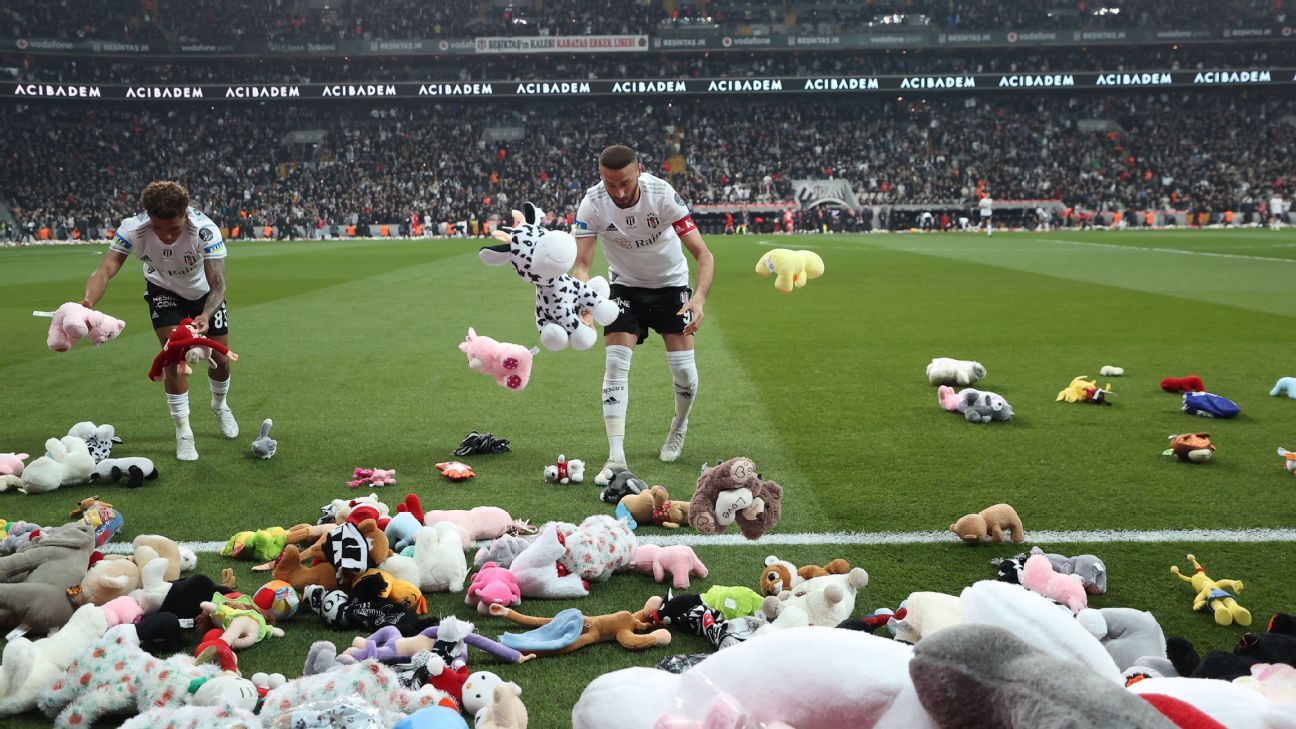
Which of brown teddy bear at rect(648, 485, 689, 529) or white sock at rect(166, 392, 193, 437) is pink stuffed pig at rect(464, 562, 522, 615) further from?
white sock at rect(166, 392, 193, 437)

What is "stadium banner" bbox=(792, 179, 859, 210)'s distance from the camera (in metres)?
46.1

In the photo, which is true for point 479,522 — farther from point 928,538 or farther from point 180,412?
point 180,412

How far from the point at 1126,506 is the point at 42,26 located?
5831 cm

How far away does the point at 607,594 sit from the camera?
3867 mm

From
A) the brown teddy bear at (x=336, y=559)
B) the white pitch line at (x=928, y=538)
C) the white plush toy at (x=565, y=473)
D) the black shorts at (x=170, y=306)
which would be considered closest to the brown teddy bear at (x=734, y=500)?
the white pitch line at (x=928, y=538)

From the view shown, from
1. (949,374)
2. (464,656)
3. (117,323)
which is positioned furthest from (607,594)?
(949,374)

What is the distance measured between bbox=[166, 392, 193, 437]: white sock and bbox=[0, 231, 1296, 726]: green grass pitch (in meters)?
0.22

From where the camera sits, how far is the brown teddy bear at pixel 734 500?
13.0ft

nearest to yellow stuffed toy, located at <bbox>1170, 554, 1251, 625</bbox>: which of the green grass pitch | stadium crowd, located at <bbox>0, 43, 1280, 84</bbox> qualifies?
the green grass pitch

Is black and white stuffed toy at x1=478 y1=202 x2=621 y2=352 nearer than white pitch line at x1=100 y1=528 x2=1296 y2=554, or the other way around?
black and white stuffed toy at x1=478 y1=202 x2=621 y2=352

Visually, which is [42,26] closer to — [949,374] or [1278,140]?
[949,374]

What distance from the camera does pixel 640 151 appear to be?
50.1m

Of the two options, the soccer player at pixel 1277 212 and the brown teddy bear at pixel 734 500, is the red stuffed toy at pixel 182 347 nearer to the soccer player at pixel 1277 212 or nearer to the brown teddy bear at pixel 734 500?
the brown teddy bear at pixel 734 500

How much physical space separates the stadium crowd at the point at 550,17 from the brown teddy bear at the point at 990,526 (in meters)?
49.8
